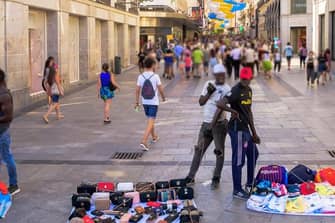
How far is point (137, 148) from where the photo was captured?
1092 centimetres

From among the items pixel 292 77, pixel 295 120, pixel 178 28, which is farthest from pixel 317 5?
pixel 295 120

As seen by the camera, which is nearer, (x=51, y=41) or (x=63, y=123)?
(x=63, y=123)

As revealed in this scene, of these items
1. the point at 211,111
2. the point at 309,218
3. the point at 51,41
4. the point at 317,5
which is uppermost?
the point at 317,5

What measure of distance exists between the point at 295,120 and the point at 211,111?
22.1 feet

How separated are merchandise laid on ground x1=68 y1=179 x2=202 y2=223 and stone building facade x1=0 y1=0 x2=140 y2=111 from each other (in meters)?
9.17

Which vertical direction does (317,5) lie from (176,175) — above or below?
above

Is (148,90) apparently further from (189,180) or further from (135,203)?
(135,203)

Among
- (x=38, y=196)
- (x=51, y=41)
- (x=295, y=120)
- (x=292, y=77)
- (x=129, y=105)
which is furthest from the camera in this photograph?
(x=292, y=77)

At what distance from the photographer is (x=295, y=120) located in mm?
14070

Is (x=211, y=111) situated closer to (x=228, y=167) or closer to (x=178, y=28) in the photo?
(x=228, y=167)

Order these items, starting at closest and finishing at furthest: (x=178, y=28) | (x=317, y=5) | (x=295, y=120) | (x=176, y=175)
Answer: (x=176, y=175) < (x=295, y=120) < (x=317, y=5) < (x=178, y=28)

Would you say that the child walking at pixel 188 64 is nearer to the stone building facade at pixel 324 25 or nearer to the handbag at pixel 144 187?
the stone building facade at pixel 324 25

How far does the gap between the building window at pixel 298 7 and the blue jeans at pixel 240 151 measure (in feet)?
158

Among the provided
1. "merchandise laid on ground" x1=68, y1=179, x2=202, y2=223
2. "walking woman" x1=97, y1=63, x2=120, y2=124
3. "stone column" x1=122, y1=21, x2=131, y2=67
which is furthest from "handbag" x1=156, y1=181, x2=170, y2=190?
"stone column" x1=122, y1=21, x2=131, y2=67
